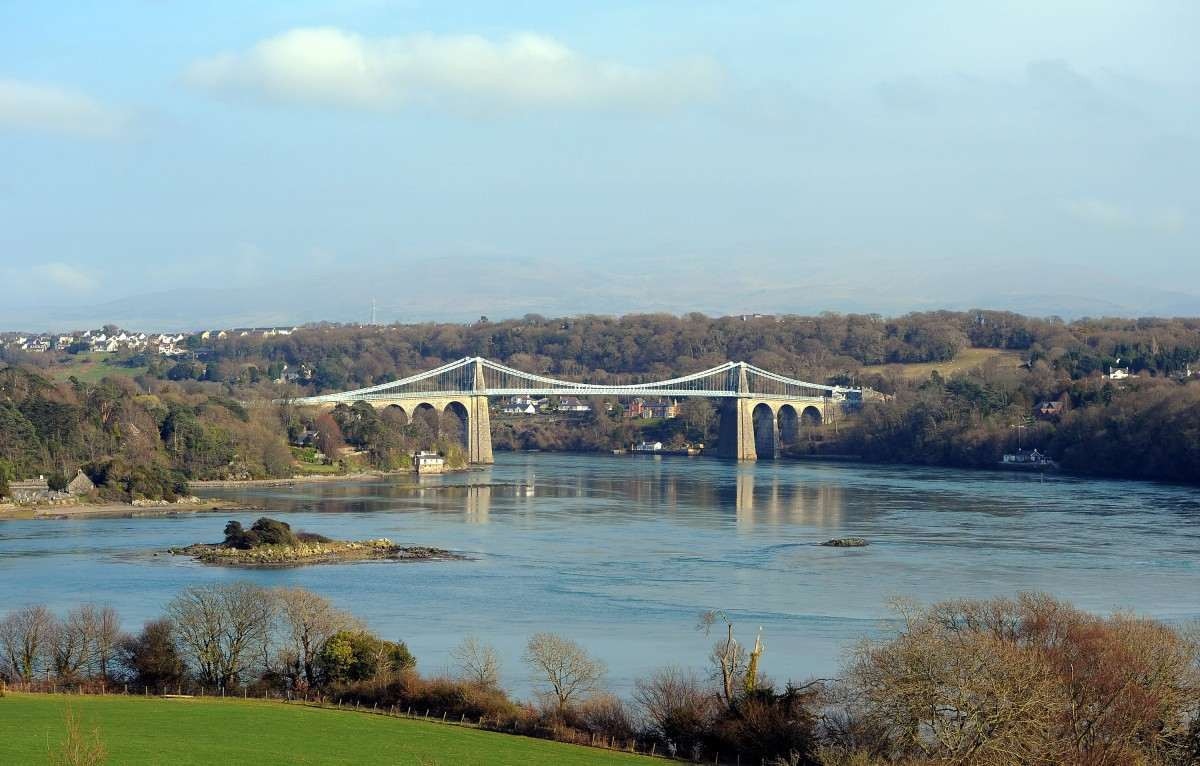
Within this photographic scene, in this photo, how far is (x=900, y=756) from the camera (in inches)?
346

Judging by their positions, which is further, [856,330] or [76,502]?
[856,330]

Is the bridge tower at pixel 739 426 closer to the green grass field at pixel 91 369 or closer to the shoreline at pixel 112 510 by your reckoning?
the green grass field at pixel 91 369

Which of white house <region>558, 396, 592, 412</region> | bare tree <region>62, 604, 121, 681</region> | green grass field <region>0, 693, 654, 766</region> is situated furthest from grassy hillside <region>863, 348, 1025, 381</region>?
green grass field <region>0, 693, 654, 766</region>

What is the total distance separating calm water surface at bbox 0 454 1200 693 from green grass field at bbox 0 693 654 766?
2111mm

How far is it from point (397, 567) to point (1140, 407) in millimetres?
24777

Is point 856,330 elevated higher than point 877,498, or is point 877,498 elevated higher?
point 856,330

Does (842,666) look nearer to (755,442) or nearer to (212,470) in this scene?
(212,470)

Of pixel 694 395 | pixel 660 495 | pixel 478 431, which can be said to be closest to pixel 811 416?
pixel 694 395

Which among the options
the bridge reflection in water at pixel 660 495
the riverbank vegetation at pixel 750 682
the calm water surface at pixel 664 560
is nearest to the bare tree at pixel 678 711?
the riverbank vegetation at pixel 750 682

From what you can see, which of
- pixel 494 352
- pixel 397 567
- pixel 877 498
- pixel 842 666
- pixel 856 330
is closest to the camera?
pixel 842 666

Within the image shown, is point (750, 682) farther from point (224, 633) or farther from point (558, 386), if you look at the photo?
point (558, 386)

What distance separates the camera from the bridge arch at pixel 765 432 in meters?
53.0

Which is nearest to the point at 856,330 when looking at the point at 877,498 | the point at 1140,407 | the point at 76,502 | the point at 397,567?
the point at 1140,407

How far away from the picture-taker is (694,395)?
2014 inches
